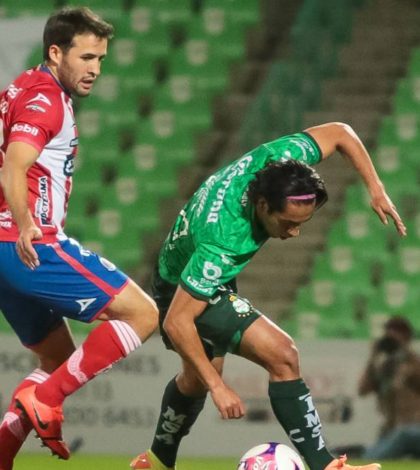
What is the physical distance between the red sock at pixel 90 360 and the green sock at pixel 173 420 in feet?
2.10

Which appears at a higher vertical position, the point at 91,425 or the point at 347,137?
the point at 347,137

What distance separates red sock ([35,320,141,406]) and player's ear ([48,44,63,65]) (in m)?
1.06

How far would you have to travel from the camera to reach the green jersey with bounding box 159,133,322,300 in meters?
5.59

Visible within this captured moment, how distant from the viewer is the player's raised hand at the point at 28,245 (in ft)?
17.8

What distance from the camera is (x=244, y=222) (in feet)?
18.7

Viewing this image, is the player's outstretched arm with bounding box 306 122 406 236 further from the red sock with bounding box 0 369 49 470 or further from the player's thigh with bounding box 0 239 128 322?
the red sock with bounding box 0 369 49 470

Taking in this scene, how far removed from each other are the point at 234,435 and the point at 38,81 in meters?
4.06

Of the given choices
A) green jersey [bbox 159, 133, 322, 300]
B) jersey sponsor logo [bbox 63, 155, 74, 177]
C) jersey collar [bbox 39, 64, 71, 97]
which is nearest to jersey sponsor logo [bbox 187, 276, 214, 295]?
green jersey [bbox 159, 133, 322, 300]

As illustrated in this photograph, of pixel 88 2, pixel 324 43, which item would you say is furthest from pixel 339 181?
pixel 88 2

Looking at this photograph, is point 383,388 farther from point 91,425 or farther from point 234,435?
point 91,425

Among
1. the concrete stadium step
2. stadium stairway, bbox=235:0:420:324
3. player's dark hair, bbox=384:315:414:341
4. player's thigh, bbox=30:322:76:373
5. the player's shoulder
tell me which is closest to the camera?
the player's shoulder

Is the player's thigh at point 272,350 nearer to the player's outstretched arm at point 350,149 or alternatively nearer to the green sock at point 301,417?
the green sock at point 301,417

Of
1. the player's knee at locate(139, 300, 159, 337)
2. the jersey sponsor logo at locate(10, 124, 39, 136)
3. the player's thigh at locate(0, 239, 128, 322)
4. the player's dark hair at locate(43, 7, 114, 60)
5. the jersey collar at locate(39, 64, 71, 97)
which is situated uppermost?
the player's dark hair at locate(43, 7, 114, 60)

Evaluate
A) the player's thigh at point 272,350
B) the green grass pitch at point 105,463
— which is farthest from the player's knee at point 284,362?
the green grass pitch at point 105,463
